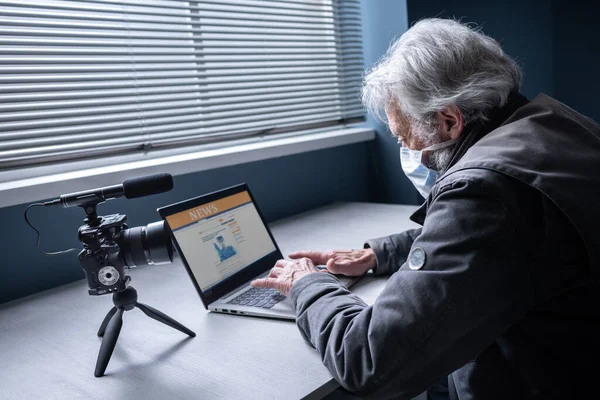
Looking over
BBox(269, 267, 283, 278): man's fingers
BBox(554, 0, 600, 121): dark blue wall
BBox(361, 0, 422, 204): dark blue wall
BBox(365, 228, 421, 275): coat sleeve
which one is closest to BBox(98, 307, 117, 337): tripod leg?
BBox(269, 267, 283, 278): man's fingers

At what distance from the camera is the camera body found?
1040mm

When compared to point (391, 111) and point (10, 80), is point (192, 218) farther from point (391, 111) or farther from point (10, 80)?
point (10, 80)

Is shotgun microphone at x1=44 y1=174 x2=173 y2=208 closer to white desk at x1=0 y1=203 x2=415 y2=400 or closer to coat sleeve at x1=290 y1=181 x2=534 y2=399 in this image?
white desk at x1=0 y1=203 x2=415 y2=400

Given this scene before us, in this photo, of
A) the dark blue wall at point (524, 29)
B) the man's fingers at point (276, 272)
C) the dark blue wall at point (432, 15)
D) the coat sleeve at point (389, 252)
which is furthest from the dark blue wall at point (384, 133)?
the man's fingers at point (276, 272)

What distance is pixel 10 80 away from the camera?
1.52 metres

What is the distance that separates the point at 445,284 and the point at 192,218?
0.70 m

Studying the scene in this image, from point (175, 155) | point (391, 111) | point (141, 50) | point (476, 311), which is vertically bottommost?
point (476, 311)

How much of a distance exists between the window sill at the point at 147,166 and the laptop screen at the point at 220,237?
407 mm

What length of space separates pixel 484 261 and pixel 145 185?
68cm

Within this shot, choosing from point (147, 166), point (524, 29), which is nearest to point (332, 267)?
point (147, 166)

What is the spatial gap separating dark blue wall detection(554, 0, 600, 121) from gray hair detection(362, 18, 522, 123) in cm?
277

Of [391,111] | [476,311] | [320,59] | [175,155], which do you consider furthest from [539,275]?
[320,59]

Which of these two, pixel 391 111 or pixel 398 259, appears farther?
pixel 398 259

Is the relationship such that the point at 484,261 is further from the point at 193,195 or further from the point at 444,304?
the point at 193,195
